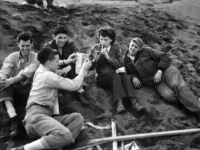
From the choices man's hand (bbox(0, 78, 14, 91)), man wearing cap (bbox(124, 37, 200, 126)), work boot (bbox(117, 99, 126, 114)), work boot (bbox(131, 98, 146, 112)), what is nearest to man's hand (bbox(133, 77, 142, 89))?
man wearing cap (bbox(124, 37, 200, 126))

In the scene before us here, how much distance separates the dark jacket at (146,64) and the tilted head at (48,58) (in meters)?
1.44

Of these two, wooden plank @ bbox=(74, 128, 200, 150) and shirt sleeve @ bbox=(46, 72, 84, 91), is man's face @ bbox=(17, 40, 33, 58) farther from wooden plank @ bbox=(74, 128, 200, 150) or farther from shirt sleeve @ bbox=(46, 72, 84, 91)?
wooden plank @ bbox=(74, 128, 200, 150)

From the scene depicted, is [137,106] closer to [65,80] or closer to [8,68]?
[65,80]

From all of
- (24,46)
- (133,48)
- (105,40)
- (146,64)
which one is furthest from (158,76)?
(24,46)

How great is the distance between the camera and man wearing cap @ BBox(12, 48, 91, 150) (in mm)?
2613

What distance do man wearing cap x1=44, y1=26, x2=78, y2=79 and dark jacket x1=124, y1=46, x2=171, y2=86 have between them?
905 millimetres

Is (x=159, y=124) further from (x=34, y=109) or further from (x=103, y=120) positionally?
(x=34, y=109)

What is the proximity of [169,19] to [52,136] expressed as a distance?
5022 millimetres

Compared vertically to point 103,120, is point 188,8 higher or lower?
higher

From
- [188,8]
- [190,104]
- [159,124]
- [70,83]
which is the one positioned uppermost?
[188,8]

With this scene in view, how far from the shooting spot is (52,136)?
258 cm

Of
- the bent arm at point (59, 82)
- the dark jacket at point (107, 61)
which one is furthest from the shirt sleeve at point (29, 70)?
the dark jacket at point (107, 61)

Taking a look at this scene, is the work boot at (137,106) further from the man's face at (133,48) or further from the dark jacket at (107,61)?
the man's face at (133,48)

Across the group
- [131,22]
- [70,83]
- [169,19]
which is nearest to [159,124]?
[70,83]
